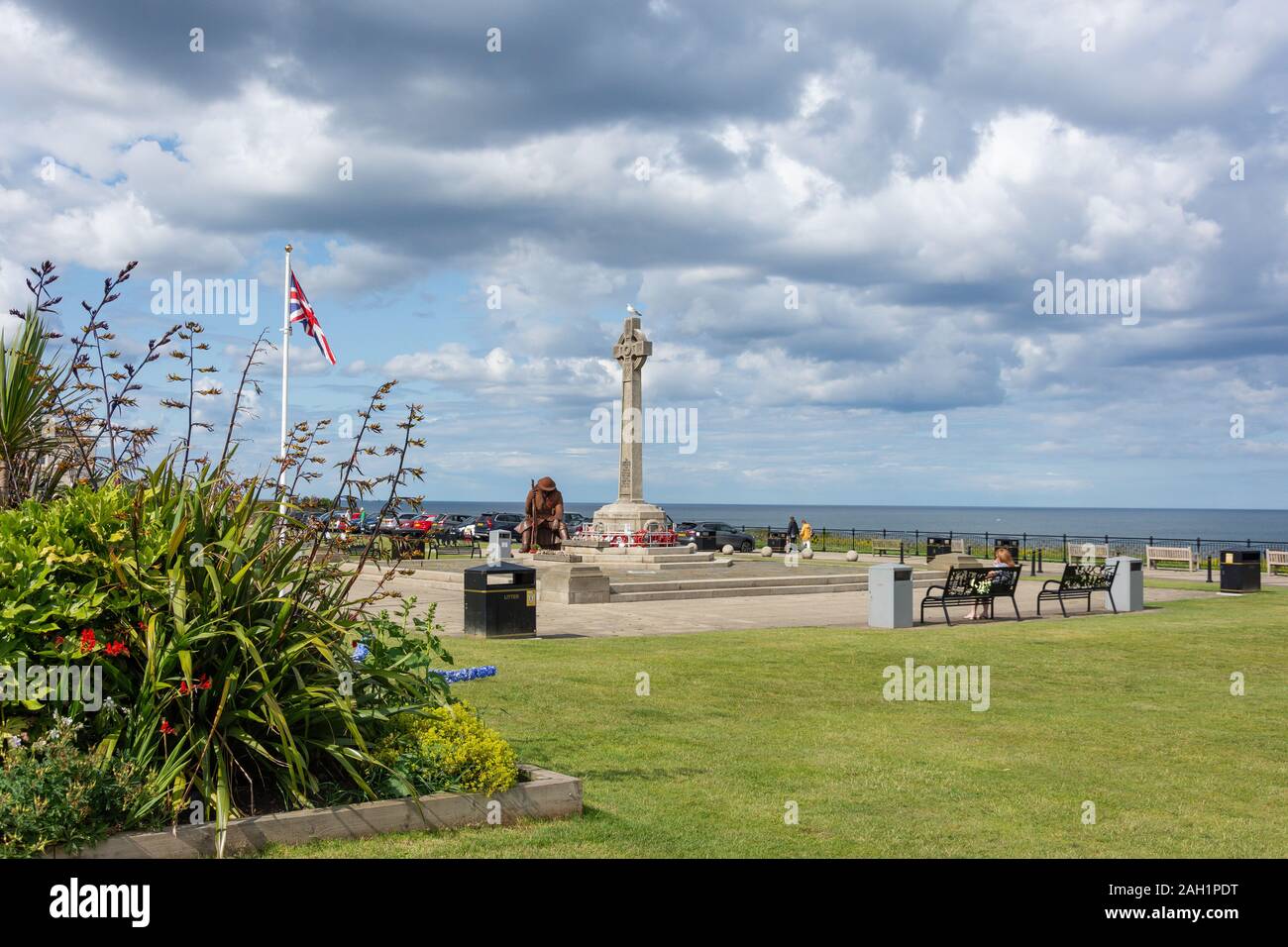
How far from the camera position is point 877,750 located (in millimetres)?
8078

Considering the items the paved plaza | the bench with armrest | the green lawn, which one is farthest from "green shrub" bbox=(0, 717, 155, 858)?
the bench with armrest

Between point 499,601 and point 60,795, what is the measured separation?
385 inches

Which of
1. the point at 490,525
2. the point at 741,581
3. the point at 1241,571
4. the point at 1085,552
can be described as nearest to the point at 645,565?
the point at 741,581

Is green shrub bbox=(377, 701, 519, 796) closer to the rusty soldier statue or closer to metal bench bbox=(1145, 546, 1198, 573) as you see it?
the rusty soldier statue

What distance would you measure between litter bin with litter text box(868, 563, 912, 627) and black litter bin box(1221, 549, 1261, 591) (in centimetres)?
1171

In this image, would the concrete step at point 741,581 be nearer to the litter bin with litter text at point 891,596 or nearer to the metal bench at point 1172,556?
the litter bin with litter text at point 891,596

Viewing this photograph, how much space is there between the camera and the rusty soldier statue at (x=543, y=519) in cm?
2947

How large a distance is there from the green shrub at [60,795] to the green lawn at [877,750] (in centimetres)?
88

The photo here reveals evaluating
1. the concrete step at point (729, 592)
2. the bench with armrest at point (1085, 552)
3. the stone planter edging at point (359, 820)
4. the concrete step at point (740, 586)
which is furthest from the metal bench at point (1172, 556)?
the stone planter edging at point (359, 820)

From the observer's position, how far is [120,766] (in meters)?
5.09
